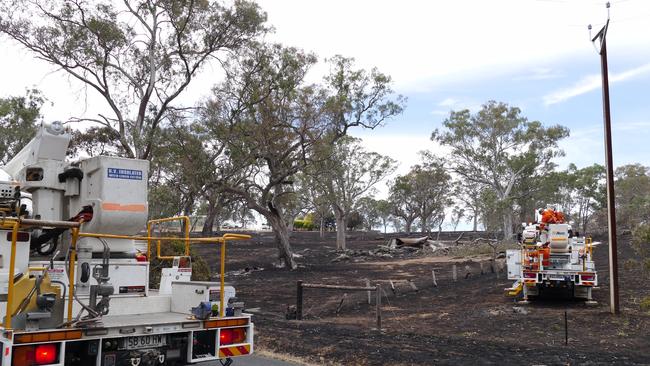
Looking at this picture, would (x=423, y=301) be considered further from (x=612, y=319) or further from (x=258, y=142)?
(x=258, y=142)

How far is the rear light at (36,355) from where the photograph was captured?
498 cm

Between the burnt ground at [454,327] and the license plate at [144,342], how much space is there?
395cm

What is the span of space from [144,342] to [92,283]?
104cm

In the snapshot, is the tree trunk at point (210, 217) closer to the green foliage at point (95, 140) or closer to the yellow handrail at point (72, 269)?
the green foliage at point (95, 140)

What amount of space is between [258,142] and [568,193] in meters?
53.5

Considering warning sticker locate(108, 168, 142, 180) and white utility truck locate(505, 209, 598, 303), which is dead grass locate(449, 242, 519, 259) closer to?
white utility truck locate(505, 209, 598, 303)

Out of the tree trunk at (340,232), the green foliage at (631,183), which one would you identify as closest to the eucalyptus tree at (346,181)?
the tree trunk at (340,232)

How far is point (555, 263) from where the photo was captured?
1727 cm

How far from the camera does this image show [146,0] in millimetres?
25844

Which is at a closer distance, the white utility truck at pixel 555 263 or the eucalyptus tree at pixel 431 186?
the white utility truck at pixel 555 263

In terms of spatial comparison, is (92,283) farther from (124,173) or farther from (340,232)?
(340,232)

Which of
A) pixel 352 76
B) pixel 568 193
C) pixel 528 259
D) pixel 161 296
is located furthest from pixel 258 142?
pixel 568 193

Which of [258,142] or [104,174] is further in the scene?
[258,142]

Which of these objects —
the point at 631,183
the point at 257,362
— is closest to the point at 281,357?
the point at 257,362
